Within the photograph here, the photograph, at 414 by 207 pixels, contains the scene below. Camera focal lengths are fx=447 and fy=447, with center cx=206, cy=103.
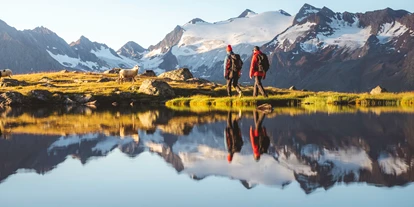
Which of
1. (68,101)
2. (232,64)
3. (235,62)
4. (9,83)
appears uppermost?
(235,62)

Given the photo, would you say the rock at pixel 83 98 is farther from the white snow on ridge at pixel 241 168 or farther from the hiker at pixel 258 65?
the white snow on ridge at pixel 241 168

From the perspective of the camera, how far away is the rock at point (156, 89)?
184 ft

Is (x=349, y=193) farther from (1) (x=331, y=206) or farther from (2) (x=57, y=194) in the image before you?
(2) (x=57, y=194)

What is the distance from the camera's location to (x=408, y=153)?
11.1m

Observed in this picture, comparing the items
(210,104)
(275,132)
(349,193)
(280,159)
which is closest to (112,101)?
(210,104)

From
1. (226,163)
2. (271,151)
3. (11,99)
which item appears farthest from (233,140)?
(11,99)

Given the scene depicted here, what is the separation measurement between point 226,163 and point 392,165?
12.1 ft

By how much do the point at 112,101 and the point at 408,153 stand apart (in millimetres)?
44754

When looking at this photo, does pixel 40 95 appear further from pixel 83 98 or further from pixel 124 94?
pixel 124 94

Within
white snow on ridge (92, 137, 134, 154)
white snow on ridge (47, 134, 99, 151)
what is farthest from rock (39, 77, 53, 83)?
white snow on ridge (92, 137, 134, 154)

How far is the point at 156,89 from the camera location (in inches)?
2218

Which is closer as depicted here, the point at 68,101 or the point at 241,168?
the point at 241,168

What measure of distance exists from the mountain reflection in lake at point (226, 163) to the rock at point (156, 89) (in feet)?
126

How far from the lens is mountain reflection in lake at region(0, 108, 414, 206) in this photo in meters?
8.04
